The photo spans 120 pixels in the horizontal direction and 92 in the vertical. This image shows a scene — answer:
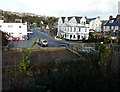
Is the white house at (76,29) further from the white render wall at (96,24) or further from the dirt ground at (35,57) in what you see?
the dirt ground at (35,57)

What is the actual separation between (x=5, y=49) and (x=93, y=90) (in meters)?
15.6

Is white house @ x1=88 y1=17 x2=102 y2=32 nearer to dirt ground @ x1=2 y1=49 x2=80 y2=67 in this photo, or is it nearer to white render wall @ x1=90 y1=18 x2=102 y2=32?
white render wall @ x1=90 y1=18 x2=102 y2=32

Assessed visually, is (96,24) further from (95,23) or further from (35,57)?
(35,57)

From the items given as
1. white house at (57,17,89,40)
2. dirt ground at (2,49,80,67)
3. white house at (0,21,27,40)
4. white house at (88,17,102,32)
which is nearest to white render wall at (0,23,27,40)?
white house at (0,21,27,40)

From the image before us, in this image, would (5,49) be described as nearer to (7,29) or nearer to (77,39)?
(7,29)

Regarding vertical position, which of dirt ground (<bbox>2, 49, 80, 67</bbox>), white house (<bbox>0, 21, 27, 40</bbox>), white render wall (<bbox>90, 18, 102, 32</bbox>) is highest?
white render wall (<bbox>90, 18, 102, 32</bbox>)

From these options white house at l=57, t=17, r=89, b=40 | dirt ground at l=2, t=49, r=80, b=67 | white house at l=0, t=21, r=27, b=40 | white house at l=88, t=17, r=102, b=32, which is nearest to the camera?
dirt ground at l=2, t=49, r=80, b=67

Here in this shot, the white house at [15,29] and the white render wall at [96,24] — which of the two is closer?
the white house at [15,29]

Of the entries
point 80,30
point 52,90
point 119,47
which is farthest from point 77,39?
point 52,90

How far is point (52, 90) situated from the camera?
3.49 meters

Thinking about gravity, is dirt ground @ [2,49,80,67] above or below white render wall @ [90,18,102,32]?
below

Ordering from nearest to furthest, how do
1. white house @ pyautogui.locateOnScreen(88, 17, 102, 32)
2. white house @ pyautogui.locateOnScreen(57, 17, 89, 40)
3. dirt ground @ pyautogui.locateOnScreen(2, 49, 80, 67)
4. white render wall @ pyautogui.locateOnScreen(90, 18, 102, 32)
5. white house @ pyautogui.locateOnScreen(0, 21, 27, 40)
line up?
dirt ground @ pyautogui.locateOnScreen(2, 49, 80, 67) → white house @ pyautogui.locateOnScreen(0, 21, 27, 40) → white house @ pyautogui.locateOnScreen(57, 17, 89, 40) → white house @ pyautogui.locateOnScreen(88, 17, 102, 32) → white render wall @ pyautogui.locateOnScreen(90, 18, 102, 32)

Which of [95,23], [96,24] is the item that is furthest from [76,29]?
[96,24]

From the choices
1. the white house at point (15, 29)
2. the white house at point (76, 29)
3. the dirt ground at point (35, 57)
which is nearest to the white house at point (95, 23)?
the white house at point (76, 29)
